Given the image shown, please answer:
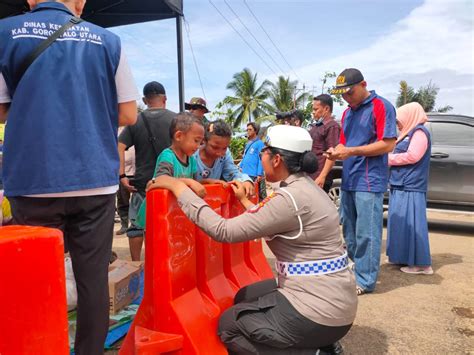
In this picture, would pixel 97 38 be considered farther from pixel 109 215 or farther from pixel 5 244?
pixel 5 244

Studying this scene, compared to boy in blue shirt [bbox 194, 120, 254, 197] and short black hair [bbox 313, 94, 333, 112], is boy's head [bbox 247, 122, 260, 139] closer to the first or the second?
short black hair [bbox 313, 94, 333, 112]

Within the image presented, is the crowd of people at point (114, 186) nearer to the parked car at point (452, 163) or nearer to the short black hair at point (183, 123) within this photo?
the short black hair at point (183, 123)

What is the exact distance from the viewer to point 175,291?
2.14 metres

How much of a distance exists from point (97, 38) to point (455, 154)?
6.50 meters

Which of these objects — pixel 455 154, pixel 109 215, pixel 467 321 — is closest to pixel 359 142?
pixel 467 321

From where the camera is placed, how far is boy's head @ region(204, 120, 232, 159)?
3047 millimetres

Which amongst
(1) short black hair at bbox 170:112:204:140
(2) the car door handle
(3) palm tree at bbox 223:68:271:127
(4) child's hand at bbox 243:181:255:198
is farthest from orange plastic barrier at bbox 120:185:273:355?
(3) palm tree at bbox 223:68:271:127

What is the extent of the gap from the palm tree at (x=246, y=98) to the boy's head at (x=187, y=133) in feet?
101

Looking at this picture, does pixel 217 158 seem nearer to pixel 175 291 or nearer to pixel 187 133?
pixel 187 133

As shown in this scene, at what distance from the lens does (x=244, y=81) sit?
35.3m

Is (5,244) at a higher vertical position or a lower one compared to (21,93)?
lower

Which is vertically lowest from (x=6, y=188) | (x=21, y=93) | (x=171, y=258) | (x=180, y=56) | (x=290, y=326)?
(x=290, y=326)

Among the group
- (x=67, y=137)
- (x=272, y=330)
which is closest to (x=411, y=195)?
(x=272, y=330)

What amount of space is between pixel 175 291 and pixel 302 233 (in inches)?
29.1
